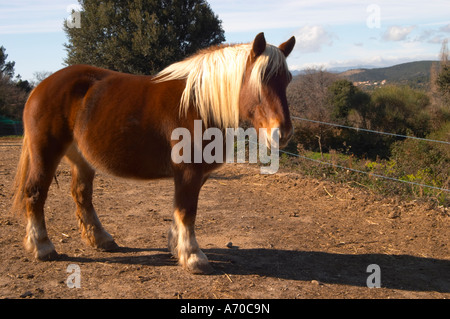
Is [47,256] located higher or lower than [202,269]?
higher

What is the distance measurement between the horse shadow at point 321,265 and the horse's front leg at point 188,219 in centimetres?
19

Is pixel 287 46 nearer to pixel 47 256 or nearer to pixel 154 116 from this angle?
pixel 154 116

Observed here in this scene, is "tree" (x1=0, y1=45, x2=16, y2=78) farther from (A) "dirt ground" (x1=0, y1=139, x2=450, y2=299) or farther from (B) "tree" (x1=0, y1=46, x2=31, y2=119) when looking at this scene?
(A) "dirt ground" (x1=0, y1=139, x2=450, y2=299)

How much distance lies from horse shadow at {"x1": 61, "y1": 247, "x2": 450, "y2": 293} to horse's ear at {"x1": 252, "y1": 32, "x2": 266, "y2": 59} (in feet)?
6.36

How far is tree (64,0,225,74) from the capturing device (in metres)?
14.2

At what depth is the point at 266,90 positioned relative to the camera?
2939 mm

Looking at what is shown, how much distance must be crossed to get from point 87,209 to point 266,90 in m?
2.28

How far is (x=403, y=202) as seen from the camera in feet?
17.8

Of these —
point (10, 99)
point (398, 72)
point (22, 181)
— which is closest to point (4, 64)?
point (10, 99)

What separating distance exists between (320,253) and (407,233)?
1363mm

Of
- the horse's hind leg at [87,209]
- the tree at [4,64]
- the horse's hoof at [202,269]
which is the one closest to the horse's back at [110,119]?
the horse's hind leg at [87,209]

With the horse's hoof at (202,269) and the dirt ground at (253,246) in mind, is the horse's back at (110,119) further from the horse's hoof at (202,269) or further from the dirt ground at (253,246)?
the horse's hoof at (202,269)

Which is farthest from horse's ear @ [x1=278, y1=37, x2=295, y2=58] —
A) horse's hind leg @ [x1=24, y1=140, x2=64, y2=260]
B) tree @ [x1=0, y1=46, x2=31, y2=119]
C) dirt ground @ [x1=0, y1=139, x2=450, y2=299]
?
tree @ [x1=0, y1=46, x2=31, y2=119]
